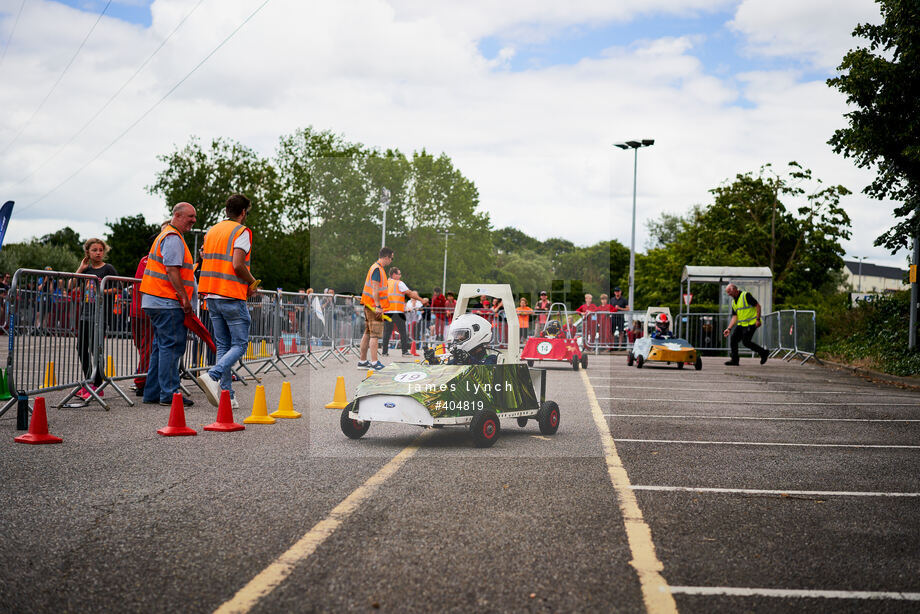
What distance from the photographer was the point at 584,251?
126m

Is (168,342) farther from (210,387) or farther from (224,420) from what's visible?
(224,420)

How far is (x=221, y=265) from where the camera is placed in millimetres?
9570

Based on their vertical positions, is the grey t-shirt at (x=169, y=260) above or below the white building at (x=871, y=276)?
below

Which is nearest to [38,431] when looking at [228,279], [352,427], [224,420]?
[224,420]

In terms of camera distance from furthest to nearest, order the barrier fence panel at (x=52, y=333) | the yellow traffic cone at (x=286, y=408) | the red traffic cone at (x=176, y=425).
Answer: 1. the yellow traffic cone at (x=286, y=408)
2. the barrier fence panel at (x=52, y=333)
3. the red traffic cone at (x=176, y=425)

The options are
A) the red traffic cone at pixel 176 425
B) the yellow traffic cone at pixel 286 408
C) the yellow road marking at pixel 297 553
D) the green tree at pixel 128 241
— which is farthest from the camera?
the green tree at pixel 128 241

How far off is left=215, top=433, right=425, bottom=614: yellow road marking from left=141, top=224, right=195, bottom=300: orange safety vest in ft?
14.5

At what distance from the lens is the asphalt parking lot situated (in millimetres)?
3557

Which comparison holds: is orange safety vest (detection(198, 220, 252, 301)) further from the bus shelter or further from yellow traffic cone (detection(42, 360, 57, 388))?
Result: the bus shelter

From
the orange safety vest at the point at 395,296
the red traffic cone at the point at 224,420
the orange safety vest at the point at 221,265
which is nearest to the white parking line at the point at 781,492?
the red traffic cone at the point at 224,420

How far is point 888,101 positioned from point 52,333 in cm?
1476

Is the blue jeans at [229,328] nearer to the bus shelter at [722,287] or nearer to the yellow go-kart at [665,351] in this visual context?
the yellow go-kart at [665,351]

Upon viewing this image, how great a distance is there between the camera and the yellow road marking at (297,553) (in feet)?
11.1

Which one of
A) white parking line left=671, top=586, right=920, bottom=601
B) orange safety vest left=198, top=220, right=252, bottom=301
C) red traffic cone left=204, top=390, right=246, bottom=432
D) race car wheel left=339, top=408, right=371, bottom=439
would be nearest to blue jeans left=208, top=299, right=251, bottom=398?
orange safety vest left=198, top=220, right=252, bottom=301
